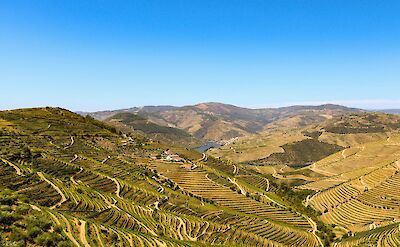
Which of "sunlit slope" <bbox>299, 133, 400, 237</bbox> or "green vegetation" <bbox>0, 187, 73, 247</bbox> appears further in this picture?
"sunlit slope" <bbox>299, 133, 400, 237</bbox>

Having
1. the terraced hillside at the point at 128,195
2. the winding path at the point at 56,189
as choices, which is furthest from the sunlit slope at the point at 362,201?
the winding path at the point at 56,189

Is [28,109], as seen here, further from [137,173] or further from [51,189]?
[51,189]

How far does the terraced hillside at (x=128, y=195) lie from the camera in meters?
53.0

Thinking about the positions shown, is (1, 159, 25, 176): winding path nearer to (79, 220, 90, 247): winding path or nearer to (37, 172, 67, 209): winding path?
(37, 172, 67, 209): winding path

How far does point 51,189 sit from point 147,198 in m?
28.8

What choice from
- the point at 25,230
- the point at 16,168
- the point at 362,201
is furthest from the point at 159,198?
the point at 362,201

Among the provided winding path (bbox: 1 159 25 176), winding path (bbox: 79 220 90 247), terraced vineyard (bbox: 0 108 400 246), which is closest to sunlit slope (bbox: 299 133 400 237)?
terraced vineyard (bbox: 0 108 400 246)

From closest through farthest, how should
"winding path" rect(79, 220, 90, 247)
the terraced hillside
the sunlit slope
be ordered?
"winding path" rect(79, 220, 90, 247) < the terraced hillside < the sunlit slope

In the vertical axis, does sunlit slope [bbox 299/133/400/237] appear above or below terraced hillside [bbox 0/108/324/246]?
below

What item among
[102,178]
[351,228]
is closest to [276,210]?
[351,228]

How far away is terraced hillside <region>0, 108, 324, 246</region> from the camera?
174ft

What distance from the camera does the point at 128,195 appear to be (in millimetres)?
85688

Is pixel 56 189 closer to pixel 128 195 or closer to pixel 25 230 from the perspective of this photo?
pixel 128 195

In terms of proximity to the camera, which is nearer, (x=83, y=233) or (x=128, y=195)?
(x=83, y=233)
